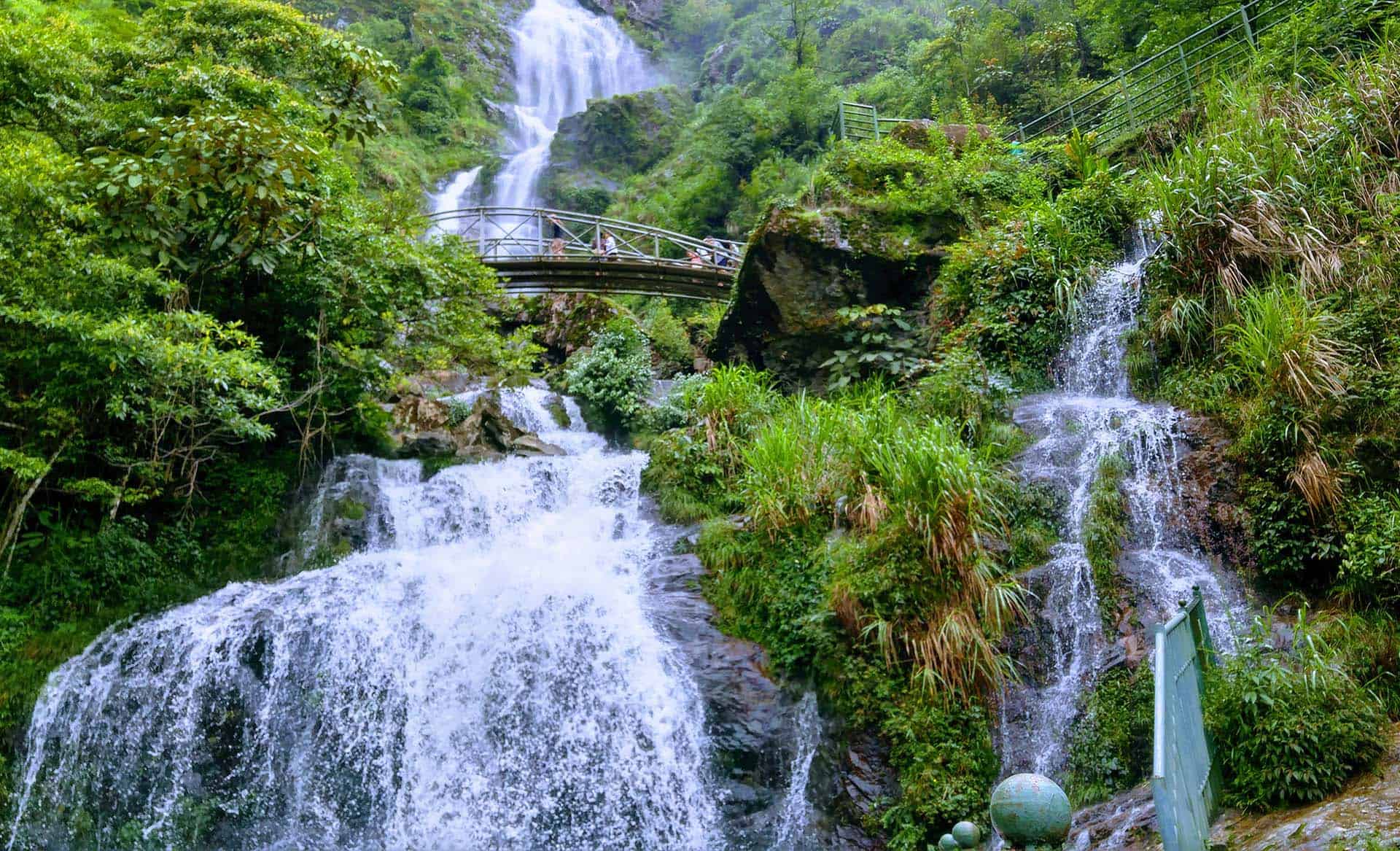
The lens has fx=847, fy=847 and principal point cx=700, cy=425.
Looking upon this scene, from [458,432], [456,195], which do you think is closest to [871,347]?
[458,432]

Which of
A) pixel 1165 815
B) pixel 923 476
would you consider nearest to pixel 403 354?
pixel 923 476

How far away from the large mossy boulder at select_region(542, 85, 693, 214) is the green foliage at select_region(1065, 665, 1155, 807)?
27.4 meters

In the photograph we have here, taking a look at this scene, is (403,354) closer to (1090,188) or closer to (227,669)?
(227,669)

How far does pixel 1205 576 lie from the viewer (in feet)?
20.7

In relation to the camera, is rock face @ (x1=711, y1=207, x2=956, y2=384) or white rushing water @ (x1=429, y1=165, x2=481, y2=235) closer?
rock face @ (x1=711, y1=207, x2=956, y2=384)

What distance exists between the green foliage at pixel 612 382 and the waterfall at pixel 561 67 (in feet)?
74.8

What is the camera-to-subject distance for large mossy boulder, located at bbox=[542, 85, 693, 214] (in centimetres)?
3152

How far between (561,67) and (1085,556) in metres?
42.2

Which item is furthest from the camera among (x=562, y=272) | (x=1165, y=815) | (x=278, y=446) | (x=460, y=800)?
(x=562, y=272)

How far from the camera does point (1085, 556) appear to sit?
6734mm

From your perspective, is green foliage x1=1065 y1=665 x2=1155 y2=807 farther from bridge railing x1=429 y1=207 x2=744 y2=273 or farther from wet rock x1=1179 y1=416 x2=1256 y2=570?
bridge railing x1=429 y1=207 x2=744 y2=273

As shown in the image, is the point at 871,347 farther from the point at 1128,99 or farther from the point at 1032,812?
the point at 1032,812

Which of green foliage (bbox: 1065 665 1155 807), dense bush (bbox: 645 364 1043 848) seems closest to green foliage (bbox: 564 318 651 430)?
dense bush (bbox: 645 364 1043 848)

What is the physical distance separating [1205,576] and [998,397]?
10.1 feet
